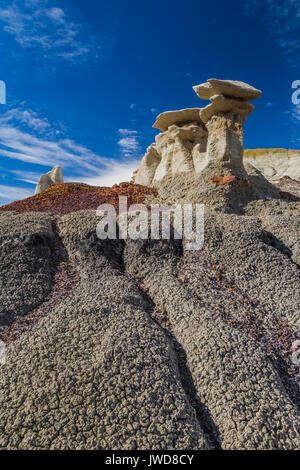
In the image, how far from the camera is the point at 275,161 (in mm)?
40562

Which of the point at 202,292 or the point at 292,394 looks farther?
the point at 202,292

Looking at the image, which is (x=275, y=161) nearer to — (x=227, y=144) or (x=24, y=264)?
(x=227, y=144)

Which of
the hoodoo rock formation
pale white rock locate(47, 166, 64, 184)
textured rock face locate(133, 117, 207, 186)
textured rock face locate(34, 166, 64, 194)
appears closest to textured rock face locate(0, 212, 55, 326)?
textured rock face locate(133, 117, 207, 186)

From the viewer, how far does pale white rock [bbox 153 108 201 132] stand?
690 inches

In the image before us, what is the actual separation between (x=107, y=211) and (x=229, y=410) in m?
7.77

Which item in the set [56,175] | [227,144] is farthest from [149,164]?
[56,175]

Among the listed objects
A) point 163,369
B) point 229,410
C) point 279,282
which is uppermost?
point 279,282

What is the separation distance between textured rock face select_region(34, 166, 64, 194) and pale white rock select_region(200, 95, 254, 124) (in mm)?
14436

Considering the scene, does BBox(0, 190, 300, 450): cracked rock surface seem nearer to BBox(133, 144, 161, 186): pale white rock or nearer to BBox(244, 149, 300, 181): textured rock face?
BBox(133, 144, 161, 186): pale white rock

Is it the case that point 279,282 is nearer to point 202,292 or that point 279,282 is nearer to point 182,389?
point 202,292

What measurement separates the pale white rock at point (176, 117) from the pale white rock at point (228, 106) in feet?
7.68

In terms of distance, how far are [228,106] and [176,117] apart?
4272 millimetres
